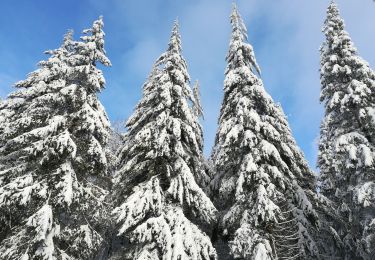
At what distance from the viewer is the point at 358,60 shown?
20828 mm

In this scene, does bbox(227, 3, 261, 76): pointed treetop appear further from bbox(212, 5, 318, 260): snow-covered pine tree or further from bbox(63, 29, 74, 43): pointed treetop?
bbox(63, 29, 74, 43): pointed treetop

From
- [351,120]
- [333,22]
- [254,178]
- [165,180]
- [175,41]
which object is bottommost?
[165,180]

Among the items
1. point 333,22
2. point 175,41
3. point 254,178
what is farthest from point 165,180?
point 333,22

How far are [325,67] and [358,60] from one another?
2068 millimetres

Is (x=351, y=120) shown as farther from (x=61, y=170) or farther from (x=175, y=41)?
(x=61, y=170)

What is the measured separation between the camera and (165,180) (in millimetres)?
16438

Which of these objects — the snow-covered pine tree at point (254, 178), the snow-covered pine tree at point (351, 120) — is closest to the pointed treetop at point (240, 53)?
the snow-covered pine tree at point (254, 178)

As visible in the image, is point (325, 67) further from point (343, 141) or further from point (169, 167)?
point (169, 167)

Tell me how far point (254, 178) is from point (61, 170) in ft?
28.3

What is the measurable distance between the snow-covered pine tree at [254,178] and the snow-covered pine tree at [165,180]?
5.17 feet

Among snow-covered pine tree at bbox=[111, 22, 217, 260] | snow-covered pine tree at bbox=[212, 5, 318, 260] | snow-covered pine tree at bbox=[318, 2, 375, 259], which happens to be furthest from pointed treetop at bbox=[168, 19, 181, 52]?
snow-covered pine tree at bbox=[318, 2, 375, 259]

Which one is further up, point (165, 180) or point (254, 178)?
point (254, 178)

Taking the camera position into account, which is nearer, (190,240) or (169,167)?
(190,240)

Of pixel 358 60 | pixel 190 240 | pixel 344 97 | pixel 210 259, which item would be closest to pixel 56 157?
pixel 190 240
